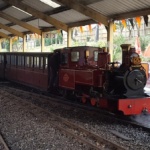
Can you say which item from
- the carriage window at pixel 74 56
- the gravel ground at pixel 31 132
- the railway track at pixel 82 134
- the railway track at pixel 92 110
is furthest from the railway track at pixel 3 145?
the carriage window at pixel 74 56

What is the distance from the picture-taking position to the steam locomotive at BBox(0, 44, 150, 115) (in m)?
8.01

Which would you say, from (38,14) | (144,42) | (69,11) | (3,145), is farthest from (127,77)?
(144,42)

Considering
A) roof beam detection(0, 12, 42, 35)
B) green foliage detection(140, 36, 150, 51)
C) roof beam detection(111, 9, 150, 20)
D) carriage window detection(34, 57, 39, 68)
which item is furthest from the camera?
green foliage detection(140, 36, 150, 51)

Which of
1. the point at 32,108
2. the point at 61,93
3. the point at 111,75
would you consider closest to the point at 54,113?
the point at 32,108

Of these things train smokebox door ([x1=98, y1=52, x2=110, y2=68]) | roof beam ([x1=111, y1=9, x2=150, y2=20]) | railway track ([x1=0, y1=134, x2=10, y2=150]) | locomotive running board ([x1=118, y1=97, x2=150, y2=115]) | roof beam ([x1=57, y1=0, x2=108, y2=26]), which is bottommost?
railway track ([x1=0, y1=134, x2=10, y2=150])

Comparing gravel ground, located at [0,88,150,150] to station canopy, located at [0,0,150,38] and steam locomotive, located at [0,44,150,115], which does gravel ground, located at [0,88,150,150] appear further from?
station canopy, located at [0,0,150,38]

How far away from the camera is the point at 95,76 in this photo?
29.1ft

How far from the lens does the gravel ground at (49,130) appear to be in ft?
19.5

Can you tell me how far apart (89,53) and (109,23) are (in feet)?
8.20

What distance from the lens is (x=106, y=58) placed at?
9156mm

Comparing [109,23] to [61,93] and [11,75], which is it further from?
[11,75]

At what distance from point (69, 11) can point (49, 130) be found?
816 cm

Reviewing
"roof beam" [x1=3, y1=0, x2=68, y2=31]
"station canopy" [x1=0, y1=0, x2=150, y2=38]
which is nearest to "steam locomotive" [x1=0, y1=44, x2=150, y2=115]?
"station canopy" [x1=0, y1=0, x2=150, y2=38]

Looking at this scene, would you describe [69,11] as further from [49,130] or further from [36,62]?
[49,130]
